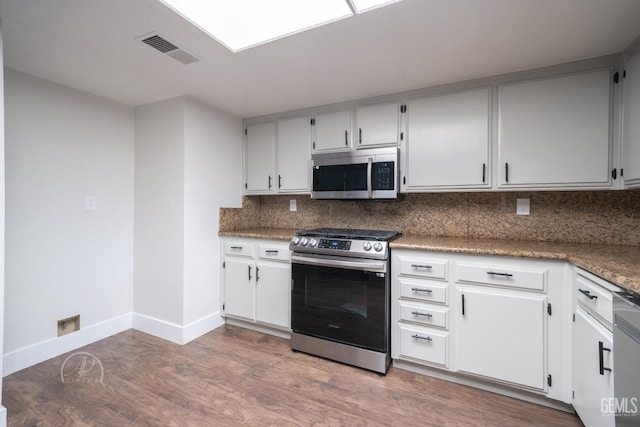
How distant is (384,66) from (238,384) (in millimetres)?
2370

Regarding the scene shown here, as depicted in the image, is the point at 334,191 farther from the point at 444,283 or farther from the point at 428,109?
the point at 444,283

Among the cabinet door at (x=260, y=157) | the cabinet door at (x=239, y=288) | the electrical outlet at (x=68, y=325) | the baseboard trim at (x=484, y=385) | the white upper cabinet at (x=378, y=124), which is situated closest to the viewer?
the baseboard trim at (x=484, y=385)

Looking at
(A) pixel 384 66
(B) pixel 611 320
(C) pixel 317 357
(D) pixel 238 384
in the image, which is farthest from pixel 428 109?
(D) pixel 238 384

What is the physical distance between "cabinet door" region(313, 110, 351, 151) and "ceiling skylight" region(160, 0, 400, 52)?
3.70 ft

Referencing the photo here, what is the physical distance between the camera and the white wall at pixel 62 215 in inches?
81.0

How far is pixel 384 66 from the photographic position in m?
2.00

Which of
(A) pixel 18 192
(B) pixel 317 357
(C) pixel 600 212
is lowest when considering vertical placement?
(B) pixel 317 357

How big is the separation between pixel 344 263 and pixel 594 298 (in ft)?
4.50

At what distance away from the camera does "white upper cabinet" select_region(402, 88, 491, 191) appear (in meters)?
2.17

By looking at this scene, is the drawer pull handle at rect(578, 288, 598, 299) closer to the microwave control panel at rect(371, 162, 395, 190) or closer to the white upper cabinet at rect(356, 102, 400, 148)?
the microwave control panel at rect(371, 162, 395, 190)

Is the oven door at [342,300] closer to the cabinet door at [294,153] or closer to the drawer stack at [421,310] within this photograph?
the drawer stack at [421,310]

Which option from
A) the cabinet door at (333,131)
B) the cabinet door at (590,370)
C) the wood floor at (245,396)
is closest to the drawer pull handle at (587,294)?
the cabinet door at (590,370)

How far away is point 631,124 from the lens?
170 cm

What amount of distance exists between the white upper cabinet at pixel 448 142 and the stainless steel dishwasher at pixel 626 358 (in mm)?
1216
